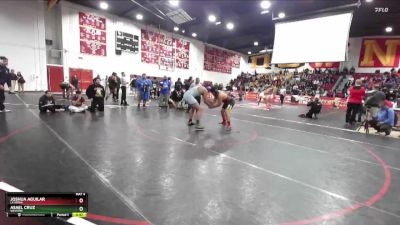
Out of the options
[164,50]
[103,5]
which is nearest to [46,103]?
[103,5]

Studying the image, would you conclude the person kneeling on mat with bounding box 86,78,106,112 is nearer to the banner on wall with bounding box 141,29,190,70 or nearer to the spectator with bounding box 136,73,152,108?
the spectator with bounding box 136,73,152,108

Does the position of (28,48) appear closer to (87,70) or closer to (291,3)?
(87,70)

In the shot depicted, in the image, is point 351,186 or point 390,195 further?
point 351,186

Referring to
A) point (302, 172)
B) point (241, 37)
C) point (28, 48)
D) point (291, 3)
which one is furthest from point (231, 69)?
point (302, 172)

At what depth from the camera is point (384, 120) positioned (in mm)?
6805

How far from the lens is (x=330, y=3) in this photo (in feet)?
41.5

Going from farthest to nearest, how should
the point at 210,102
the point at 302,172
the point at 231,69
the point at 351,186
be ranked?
the point at 231,69 → the point at 210,102 → the point at 302,172 → the point at 351,186

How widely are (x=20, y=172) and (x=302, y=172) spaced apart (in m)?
3.74

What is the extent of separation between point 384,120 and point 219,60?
901 inches

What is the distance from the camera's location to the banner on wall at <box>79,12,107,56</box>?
16.2m

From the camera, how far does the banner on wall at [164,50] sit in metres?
20.1

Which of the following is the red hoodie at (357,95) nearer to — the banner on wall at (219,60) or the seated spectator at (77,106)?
the seated spectator at (77,106)

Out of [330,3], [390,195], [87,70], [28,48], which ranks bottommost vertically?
[390,195]

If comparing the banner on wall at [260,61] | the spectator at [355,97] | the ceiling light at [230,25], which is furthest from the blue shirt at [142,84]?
the banner on wall at [260,61]
